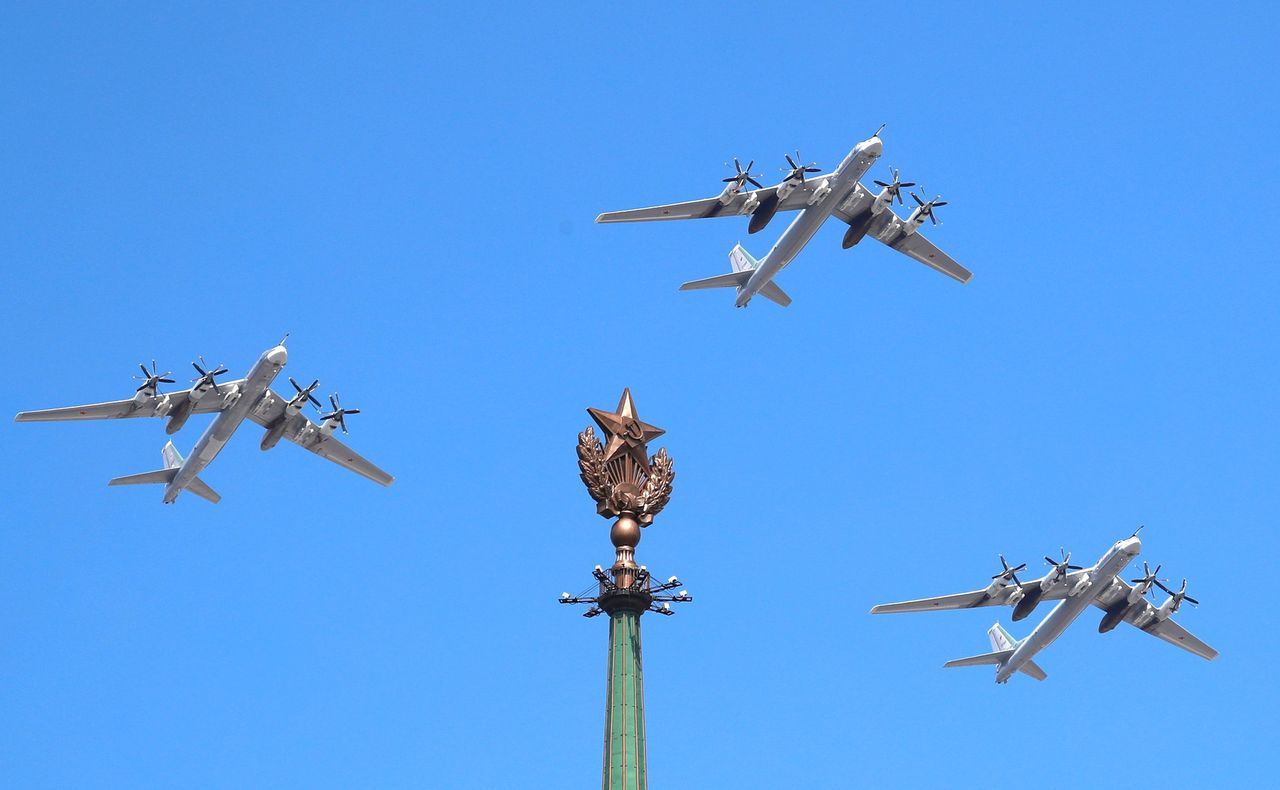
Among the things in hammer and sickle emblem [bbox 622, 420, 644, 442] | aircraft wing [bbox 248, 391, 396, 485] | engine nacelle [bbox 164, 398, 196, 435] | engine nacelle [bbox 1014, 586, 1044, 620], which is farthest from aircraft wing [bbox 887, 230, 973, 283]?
engine nacelle [bbox 164, 398, 196, 435]

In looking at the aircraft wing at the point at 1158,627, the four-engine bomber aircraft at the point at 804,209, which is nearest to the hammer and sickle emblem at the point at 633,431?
the four-engine bomber aircraft at the point at 804,209

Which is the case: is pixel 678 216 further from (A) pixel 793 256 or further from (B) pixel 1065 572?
(B) pixel 1065 572

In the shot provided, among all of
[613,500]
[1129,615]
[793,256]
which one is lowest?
[613,500]

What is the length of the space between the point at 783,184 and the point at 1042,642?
27285mm

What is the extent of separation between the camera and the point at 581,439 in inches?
3275

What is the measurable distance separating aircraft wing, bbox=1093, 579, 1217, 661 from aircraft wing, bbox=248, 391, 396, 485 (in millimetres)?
38813

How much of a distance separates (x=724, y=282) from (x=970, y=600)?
71.5ft

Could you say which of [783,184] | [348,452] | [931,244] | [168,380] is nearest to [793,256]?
[783,184]

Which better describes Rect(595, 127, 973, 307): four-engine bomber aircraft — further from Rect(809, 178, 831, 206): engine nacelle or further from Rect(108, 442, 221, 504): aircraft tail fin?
Rect(108, 442, 221, 504): aircraft tail fin

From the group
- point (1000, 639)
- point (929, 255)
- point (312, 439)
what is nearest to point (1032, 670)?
point (1000, 639)

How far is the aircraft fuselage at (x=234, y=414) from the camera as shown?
88812 mm

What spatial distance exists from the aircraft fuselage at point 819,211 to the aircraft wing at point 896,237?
1543mm

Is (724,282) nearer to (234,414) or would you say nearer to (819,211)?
(819,211)

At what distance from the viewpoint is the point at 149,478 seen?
9712cm
